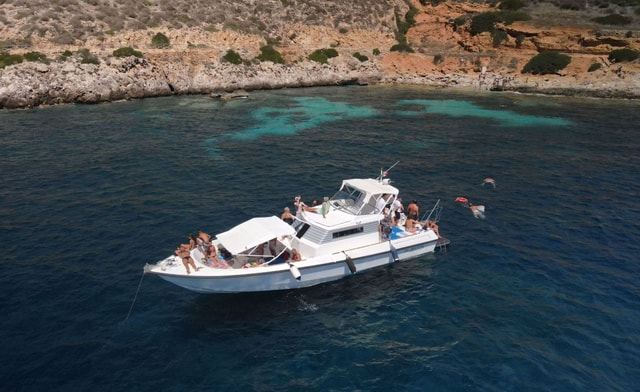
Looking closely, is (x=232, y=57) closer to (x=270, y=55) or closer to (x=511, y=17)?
(x=270, y=55)

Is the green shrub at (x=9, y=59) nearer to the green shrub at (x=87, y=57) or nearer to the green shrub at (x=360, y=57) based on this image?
the green shrub at (x=87, y=57)

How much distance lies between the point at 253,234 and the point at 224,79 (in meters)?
56.7

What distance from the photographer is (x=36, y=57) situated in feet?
198

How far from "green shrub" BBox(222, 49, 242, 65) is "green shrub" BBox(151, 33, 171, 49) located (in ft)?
31.2

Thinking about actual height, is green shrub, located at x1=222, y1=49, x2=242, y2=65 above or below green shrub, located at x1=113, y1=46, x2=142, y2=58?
below

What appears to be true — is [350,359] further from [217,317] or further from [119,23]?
[119,23]

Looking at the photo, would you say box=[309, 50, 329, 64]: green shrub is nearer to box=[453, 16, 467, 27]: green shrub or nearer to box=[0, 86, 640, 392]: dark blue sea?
box=[453, 16, 467, 27]: green shrub

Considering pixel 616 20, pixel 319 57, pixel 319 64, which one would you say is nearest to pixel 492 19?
pixel 616 20

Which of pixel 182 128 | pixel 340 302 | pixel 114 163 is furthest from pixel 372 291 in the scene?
pixel 182 128

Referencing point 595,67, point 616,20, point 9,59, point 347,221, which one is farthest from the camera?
point 616,20

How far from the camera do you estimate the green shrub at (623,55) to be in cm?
7275

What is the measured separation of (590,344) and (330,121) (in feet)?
139

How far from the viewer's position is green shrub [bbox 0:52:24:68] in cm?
5775

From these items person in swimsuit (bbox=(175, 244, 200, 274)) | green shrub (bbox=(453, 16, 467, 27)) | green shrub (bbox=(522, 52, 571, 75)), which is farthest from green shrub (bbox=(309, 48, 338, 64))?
person in swimsuit (bbox=(175, 244, 200, 274))
